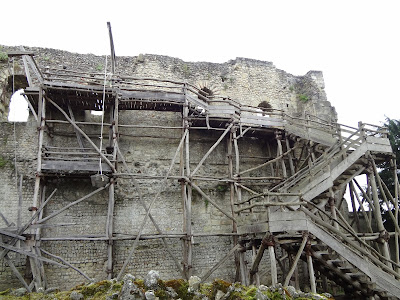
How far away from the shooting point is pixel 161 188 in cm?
1170

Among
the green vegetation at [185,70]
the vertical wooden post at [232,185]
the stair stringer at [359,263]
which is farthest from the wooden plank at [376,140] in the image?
the green vegetation at [185,70]

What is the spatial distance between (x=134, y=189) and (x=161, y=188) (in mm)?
1686

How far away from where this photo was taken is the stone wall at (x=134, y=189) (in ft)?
38.7

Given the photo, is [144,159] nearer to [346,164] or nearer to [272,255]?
[272,255]

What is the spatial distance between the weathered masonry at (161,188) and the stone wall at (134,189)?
41mm

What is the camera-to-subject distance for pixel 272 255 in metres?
9.38

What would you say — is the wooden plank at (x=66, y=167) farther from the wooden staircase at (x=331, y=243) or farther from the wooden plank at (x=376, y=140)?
the wooden plank at (x=376, y=140)

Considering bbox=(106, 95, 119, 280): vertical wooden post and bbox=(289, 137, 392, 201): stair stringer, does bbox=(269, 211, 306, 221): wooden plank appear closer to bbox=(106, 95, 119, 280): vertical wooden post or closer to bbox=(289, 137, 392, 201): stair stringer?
bbox=(289, 137, 392, 201): stair stringer

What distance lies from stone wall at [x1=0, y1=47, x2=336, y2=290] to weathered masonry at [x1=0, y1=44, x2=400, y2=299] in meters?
0.04

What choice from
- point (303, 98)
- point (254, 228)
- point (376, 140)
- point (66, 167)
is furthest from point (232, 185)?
point (303, 98)

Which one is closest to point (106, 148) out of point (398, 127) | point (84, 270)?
point (84, 270)

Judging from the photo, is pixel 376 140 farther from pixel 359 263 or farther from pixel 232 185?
pixel 232 185

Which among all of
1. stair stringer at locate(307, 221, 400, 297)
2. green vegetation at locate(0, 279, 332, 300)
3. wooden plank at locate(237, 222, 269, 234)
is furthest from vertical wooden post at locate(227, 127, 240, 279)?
green vegetation at locate(0, 279, 332, 300)

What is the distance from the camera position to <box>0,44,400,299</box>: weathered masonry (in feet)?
33.8
